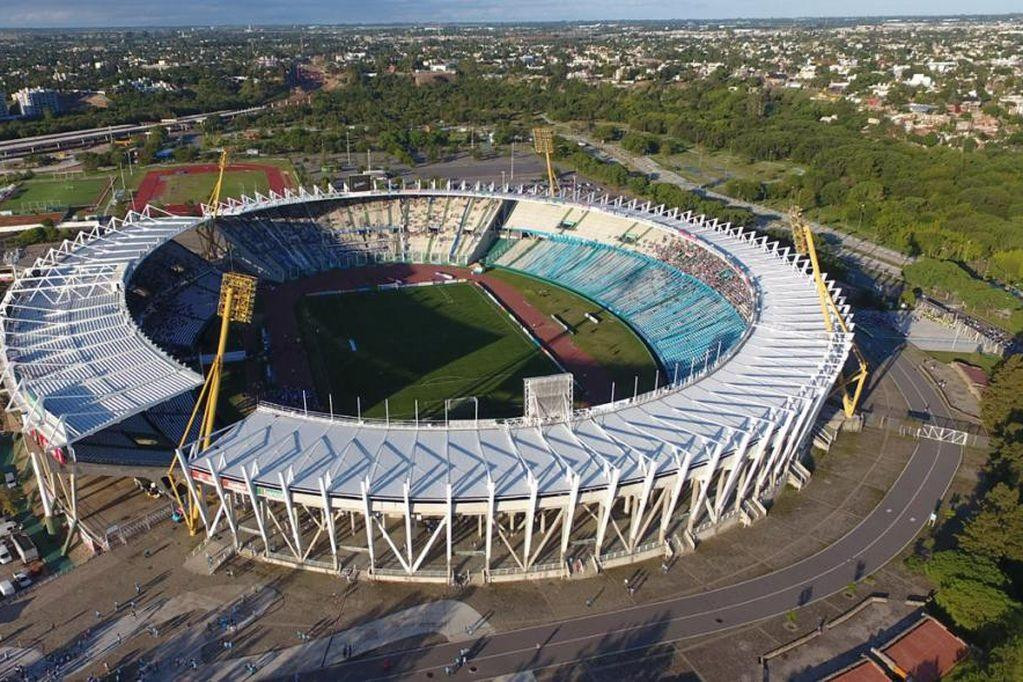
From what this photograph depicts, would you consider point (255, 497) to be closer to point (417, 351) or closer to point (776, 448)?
point (776, 448)

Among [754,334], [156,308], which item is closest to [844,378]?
[754,334]

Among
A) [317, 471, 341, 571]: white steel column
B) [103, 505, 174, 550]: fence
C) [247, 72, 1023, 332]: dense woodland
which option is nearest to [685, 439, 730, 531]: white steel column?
[317, 471, 341, 571]: white steel column

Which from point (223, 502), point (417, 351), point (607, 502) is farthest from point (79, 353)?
point (607, 502)

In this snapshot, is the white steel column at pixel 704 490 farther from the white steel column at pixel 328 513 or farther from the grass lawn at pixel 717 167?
the grass lawn at pixel 717 167

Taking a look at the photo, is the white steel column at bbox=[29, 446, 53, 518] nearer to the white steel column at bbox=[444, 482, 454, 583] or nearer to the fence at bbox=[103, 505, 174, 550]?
the fence at bbox=[103, 505, 174, 550]

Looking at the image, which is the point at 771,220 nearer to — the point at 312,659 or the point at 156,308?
the point at 156,308
